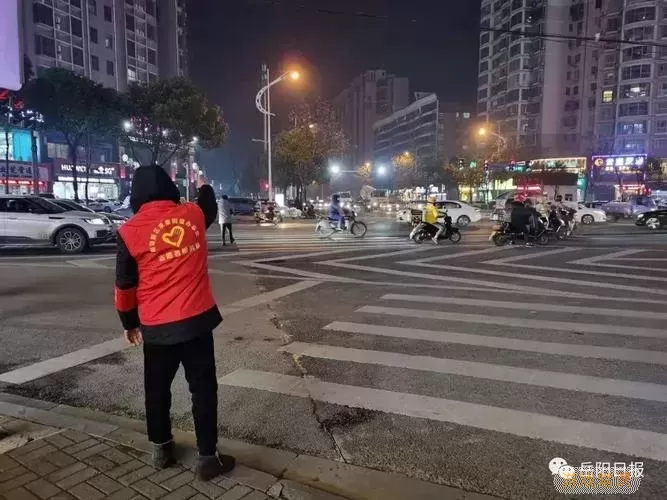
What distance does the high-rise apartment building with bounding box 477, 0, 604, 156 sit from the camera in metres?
79.2

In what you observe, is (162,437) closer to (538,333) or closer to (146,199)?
(146,199)

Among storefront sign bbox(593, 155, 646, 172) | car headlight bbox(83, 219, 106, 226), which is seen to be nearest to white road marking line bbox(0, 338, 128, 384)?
car headlight bbox(83, 219, 106, 226)

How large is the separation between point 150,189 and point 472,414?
297 cm

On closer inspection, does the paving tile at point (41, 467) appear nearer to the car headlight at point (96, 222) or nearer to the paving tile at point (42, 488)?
the paving tile at point (42, 488)

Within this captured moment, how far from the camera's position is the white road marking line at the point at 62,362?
5277 millimetres

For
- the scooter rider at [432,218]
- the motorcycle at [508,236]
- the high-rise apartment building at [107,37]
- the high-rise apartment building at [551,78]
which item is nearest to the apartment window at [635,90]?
the high-rise apartment building at [551,78]

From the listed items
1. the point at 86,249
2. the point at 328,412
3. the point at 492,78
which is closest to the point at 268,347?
the point at 328,412

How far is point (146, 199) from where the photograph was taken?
3338mm

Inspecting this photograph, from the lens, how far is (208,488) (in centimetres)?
316

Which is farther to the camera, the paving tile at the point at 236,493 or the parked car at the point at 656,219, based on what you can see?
the parked car at the point at 656,219

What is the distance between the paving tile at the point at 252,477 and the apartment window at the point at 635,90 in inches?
3197

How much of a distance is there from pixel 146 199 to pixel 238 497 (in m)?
1.86

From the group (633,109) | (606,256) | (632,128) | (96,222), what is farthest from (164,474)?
(633,109)

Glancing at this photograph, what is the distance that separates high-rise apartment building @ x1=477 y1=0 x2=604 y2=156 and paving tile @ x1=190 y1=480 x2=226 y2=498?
8121 centimetres
